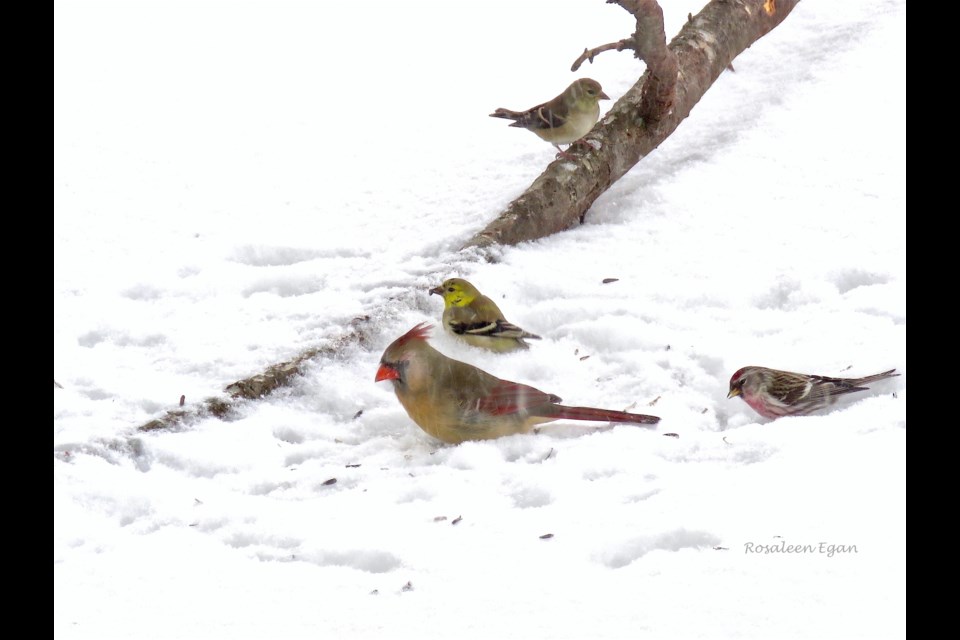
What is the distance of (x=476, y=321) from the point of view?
4.75 meters

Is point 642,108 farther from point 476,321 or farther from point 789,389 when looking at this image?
point 789,389

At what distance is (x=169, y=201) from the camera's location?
20.9 ft

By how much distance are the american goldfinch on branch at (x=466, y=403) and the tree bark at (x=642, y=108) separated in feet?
5.33

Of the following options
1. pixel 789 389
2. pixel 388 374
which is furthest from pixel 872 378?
pixel 388 374

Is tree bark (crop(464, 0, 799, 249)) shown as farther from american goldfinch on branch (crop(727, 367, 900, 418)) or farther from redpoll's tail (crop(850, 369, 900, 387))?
redpoll's tail (crop(850, 369, 900, 387))

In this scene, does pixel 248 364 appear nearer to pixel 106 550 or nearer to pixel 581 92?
pixel 106 550

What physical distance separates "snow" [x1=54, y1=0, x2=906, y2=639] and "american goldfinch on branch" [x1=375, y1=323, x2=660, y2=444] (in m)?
A: 0.07

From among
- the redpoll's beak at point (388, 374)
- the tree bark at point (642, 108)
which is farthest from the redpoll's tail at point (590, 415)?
the tree bark at point (642, 108)

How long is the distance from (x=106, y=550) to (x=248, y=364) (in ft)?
4.76

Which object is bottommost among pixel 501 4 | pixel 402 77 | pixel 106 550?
pixel 106 550

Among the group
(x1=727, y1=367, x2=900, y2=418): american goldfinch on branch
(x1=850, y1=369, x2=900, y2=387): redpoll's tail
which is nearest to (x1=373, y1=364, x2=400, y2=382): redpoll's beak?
(x1=727, y1=367, x2=900, y2=418): american goldfinch on branch

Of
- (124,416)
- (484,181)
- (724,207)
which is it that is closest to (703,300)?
(724,207)

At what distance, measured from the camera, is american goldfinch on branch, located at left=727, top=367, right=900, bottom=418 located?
4020 mm

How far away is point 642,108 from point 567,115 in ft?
1.56
